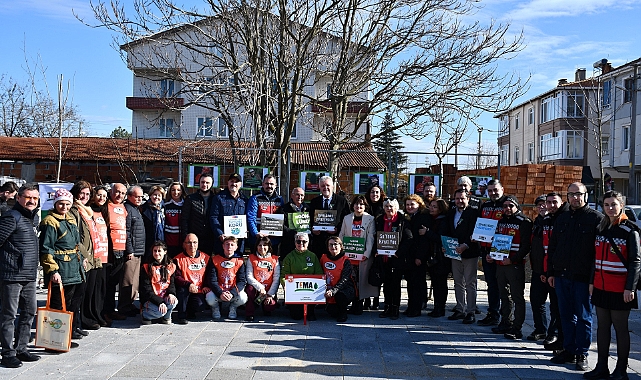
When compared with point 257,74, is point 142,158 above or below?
below

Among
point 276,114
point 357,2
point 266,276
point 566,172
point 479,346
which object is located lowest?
point 479,346

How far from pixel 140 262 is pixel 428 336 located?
4.33 meters

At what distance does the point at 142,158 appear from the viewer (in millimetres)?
25844

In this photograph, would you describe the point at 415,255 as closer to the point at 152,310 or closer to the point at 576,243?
the point at 576,243

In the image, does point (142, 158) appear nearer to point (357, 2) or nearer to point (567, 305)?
point (357, 2)

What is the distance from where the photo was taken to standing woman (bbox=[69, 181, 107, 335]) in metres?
7.14

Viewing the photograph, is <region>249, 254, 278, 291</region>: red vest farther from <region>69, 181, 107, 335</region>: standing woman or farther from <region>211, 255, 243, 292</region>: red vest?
<region>69, 181, 107, 335</region>: standing woman

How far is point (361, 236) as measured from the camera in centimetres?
895

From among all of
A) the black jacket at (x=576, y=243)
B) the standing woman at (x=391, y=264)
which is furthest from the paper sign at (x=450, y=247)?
the black jacket at (x=576, y=243)

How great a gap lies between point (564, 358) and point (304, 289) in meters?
3.65

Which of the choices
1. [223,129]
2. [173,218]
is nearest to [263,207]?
[173,218]

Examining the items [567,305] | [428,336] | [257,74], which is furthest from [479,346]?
[257,74]

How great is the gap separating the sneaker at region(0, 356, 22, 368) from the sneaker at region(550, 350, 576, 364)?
19.2ft

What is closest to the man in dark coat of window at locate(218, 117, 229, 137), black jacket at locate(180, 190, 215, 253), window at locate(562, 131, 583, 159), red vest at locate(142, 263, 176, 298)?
red vest at locate(142, 263, 176, 298)
